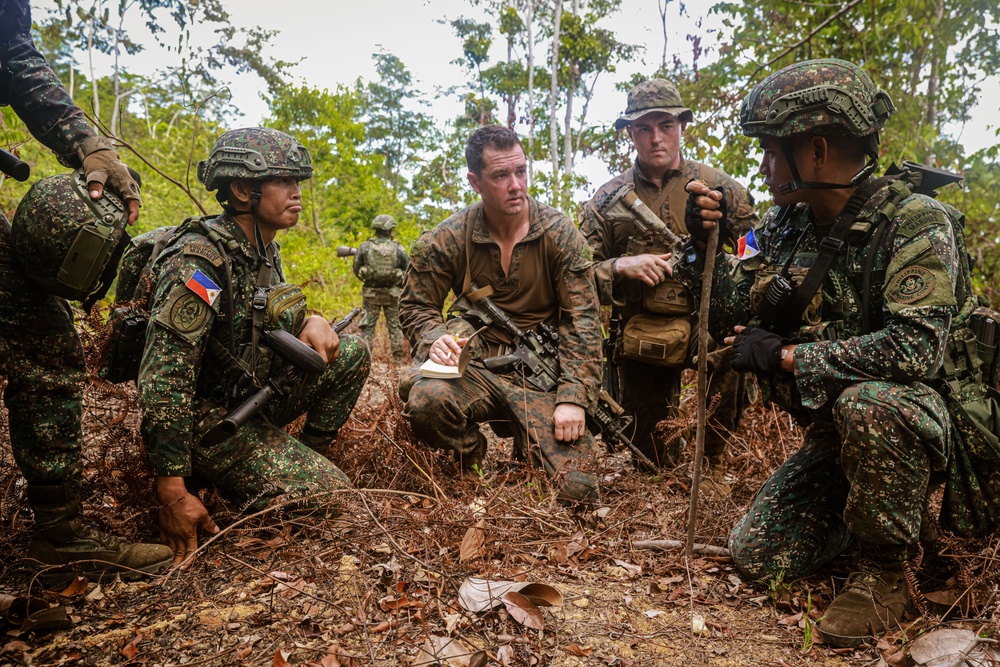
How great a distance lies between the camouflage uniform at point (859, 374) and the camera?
2590 mm

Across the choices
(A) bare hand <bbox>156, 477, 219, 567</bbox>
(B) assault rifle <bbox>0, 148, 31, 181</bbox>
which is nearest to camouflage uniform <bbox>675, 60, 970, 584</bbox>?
(A) bare hand <bbox>156, 477, 219, 567</bbox>

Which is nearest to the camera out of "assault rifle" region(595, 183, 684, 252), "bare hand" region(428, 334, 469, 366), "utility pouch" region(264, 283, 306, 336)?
"utility pouch" region(264, 283, 306, 336)

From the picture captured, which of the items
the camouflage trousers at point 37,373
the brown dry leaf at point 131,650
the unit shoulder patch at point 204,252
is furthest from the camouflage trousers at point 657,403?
the camouflage trousers at point 37,373

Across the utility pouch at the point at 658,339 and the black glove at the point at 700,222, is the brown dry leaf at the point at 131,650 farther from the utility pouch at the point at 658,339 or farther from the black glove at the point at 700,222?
the utility pouch at the point at 658,339

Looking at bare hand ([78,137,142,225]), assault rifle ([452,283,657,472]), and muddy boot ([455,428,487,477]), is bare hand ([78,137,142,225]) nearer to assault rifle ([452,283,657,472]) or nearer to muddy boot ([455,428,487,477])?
assault rifle ([452,283,657,472])

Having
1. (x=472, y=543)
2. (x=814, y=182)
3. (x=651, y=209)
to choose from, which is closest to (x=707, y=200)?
(x=814, y=182)

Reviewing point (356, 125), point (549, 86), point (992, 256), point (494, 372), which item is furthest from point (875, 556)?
point (549, 86)

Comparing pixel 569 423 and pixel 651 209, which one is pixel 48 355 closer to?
pixel 569 423

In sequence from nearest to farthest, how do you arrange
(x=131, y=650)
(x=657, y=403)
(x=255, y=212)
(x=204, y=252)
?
(x=131, y=650) → (x=204, y=252) → (x=255, y=212) → (x=657, y=403)

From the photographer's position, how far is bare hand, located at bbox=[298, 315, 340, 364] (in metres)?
3.63

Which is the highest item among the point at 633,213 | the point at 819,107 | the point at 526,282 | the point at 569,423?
the point at 819,107

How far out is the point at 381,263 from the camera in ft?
36.0

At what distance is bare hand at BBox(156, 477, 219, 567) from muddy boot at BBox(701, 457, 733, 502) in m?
2.59

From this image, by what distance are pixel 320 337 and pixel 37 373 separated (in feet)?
4.16
